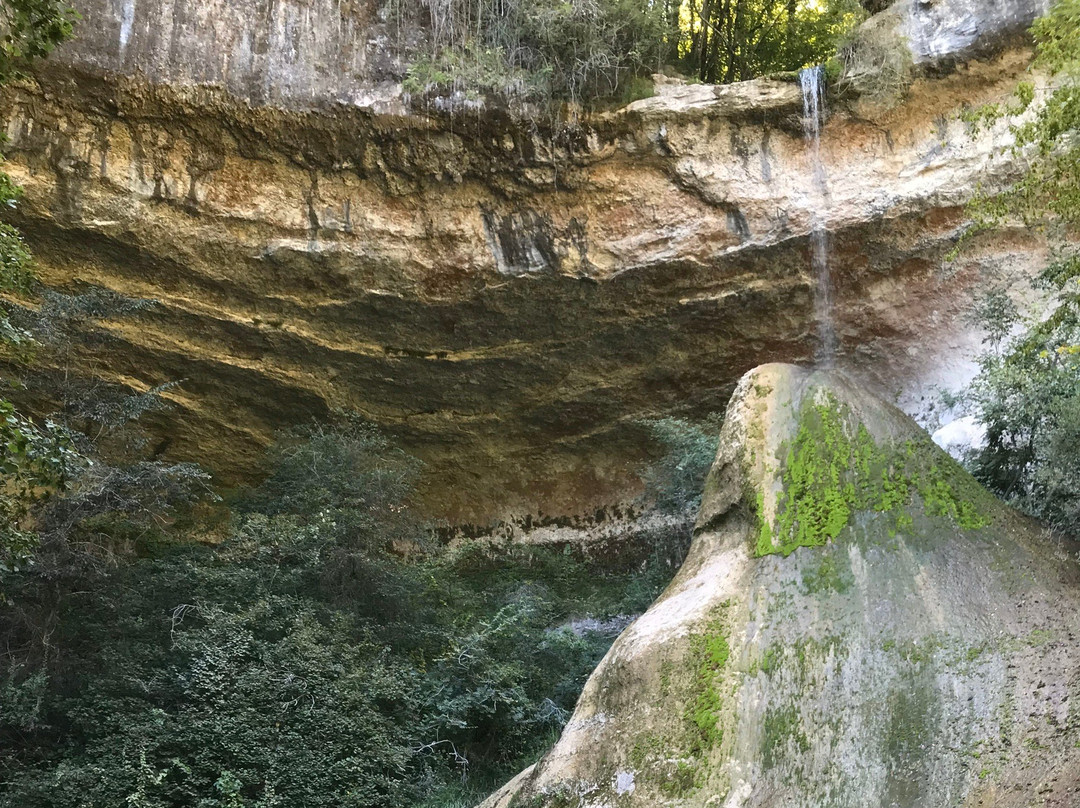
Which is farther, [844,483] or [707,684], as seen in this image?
[844,483]

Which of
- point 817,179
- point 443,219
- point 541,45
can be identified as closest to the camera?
point 541,45

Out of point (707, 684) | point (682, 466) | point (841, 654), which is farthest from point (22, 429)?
point (682, 466)

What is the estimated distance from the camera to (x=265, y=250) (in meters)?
11.6

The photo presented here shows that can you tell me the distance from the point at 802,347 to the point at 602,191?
3697 millimetres

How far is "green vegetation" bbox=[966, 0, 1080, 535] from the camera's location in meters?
6.61

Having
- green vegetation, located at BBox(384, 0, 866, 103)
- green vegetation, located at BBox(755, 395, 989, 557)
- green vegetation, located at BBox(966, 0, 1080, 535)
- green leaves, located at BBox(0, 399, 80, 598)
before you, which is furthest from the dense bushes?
green vegetation, located at BBox(384, 0, 866, 103)

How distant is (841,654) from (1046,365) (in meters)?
3.91

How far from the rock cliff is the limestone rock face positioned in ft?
19.7

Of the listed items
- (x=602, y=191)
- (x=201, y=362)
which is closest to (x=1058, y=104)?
(x=602, y=191)

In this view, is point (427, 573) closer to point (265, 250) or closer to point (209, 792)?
point (209, 792)

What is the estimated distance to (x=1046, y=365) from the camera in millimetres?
7961

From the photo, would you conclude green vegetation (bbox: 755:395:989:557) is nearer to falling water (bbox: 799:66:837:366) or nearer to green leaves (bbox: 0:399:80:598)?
green leaves (bbox: 0:399:80:598)

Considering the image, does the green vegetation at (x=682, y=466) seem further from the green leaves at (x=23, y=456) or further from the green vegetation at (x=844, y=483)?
the green leaves at (x=23, y=456)

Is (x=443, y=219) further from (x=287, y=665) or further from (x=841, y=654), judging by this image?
(x=841, y=654)
